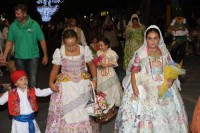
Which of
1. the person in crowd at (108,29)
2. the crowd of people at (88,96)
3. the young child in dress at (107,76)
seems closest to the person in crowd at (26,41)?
the young child in dress at (107,76)

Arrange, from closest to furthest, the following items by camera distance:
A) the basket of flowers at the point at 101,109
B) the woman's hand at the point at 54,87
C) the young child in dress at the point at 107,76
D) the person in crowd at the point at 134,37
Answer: the basket of flowers at the point at 101,109 → the woman's hand at the point at 54,87 → the young child in dress at the point at 107,76 → the person in crowd at the point at 134,37

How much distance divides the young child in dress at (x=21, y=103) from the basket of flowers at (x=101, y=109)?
28.7 inches

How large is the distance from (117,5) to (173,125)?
4711 cm

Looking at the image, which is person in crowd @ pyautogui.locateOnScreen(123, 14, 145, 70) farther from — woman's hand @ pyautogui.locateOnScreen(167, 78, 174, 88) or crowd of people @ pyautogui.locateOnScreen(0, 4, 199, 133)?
woman's hand @ pyautogui.locateOnScreen(167, 78, 174, 88)

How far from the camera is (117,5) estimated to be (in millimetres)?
52344

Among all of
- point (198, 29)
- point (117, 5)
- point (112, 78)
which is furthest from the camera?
point (117, 5)

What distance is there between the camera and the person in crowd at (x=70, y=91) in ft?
19.8

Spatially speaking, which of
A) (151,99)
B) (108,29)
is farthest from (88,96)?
(108,29)

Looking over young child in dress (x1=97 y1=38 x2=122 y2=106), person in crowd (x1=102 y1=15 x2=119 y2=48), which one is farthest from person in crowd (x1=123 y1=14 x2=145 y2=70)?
person in crowd (x1=102 y1=15 x2=119 y2=48)

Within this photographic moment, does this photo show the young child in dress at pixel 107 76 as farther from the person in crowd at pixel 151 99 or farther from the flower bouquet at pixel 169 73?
the flower bouquet at pixel 169 73

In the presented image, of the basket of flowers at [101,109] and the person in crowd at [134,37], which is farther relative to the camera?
the person in crowd at [134,37]

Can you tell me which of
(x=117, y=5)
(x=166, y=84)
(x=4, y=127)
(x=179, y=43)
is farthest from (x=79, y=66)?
(x=117, y=5)

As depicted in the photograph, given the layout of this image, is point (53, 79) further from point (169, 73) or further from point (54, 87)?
point (169, 73)

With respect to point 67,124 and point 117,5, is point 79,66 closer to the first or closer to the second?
point 67,124
